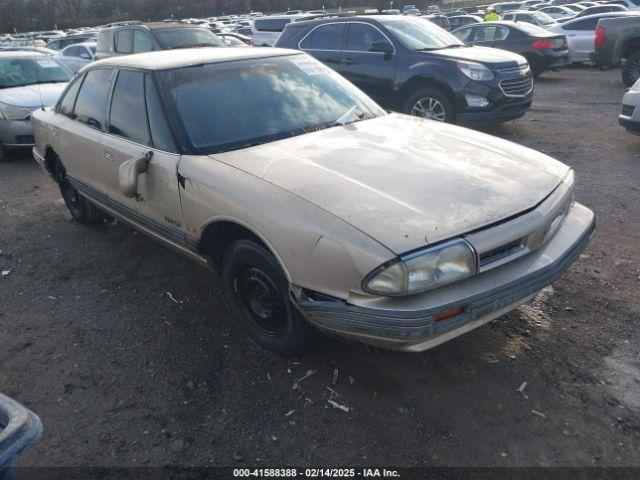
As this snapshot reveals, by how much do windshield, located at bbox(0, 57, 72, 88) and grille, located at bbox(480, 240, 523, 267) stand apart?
8679mm

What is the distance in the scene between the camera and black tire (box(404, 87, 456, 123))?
727 centimetres

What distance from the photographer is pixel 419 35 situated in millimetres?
7938

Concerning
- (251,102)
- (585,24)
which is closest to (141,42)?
(251,102)

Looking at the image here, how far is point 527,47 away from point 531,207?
38.6 feet

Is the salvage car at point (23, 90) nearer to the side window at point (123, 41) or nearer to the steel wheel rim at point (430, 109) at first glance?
the side window at point (123, 41)

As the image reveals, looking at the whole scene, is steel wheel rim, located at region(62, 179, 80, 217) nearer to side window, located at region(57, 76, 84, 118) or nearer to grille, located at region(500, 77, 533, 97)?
side window, located at region(57, 76, 84, 118)

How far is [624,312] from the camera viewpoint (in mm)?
3291

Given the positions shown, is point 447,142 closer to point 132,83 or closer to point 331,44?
point 132,83

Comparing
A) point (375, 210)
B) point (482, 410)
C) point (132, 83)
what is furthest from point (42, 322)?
point (482, 410)

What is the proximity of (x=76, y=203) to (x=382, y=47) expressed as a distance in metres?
4.94

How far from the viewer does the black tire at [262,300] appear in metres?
Answer: 2.79

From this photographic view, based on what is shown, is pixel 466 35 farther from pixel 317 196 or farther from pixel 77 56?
pixel 317 196

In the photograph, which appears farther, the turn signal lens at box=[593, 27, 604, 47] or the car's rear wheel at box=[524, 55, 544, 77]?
the car's rear wheel at box=[524, 55, 544, 77]

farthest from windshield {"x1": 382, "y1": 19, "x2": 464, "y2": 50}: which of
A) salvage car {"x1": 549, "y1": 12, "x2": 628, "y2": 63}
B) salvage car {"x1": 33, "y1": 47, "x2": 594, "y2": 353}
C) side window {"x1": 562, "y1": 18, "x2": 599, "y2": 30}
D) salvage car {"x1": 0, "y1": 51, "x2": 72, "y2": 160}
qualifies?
side window {"x1": 562, "y1": 18, "x2": 599, "y2": 30}
